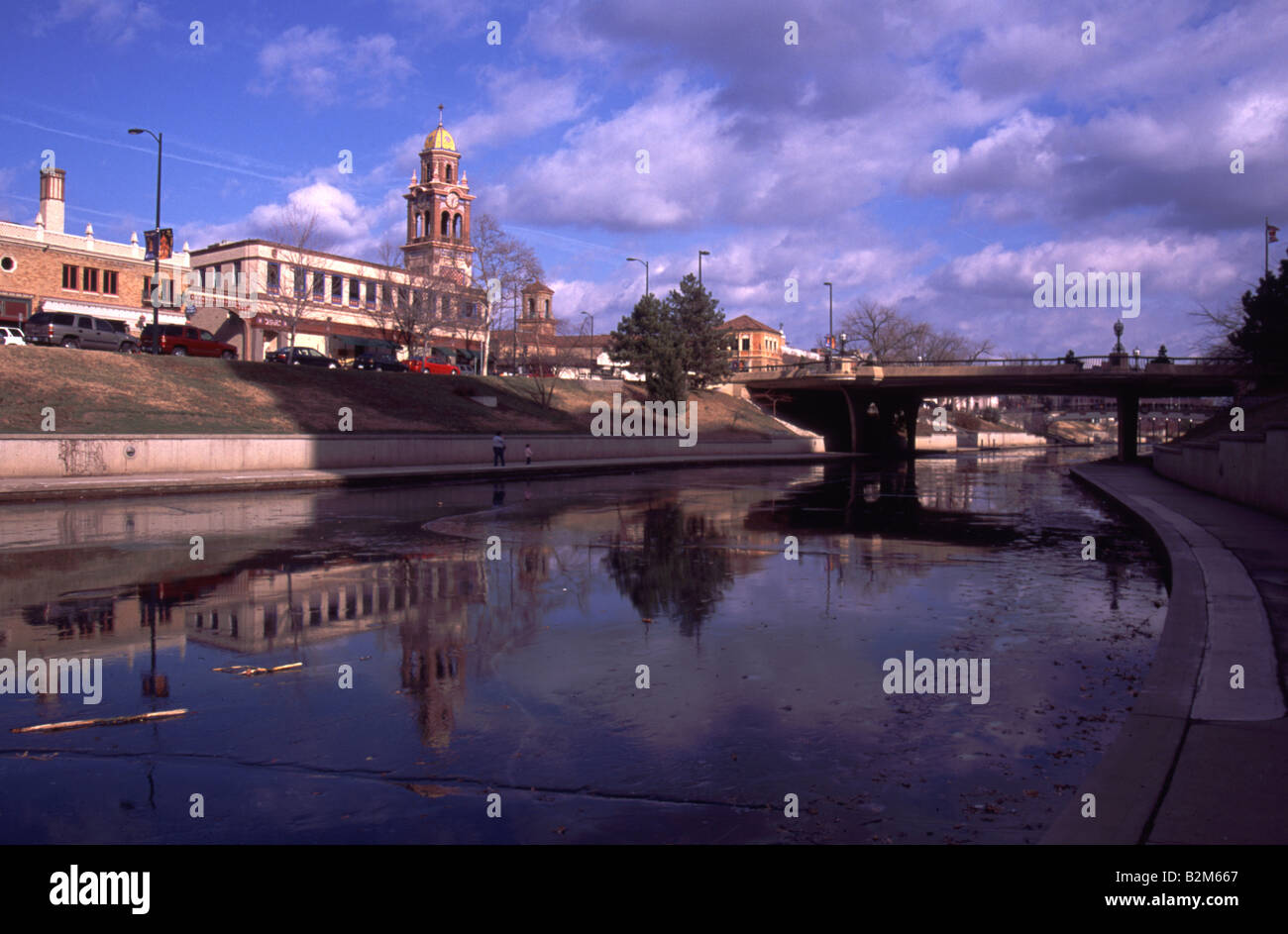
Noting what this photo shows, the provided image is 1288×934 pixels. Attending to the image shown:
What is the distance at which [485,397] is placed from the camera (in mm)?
51531

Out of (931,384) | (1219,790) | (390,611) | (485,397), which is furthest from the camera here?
(931,384)

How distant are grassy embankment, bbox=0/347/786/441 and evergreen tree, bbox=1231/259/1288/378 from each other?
33875mm

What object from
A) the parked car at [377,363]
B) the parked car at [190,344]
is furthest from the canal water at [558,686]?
the parked car at [377,363]

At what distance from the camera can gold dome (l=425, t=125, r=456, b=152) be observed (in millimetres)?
98938

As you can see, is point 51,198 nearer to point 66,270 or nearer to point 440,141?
point 66,270

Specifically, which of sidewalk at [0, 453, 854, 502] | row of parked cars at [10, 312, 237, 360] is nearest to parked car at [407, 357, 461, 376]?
row of parked cars at [10, 312, 237, 360]

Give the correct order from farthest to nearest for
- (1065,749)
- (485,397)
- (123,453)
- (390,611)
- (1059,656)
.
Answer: (485,397)
(123,453)
(390,611)
(1059,656)
(1065,749)

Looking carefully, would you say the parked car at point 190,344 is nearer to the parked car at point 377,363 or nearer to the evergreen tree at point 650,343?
the parked car at point 377,363

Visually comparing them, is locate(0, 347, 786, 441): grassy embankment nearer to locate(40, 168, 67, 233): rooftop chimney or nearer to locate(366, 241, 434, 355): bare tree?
locate(366, 241, 434, 355): bare tree

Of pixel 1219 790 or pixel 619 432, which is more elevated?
pixel 619 432
